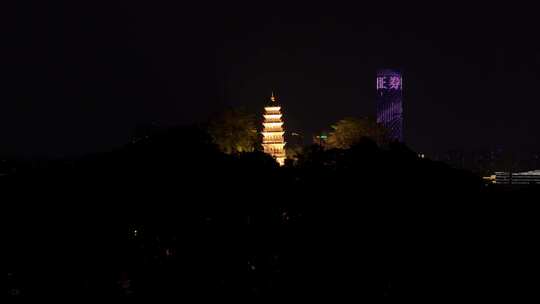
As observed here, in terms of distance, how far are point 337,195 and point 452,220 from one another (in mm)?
2715

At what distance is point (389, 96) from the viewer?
96062 mm

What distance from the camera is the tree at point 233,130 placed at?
4322 centimetres

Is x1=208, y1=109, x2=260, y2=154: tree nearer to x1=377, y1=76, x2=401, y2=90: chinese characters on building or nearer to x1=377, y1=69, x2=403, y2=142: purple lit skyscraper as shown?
x1=377, y1=69, x2=403, y2=142: purple lit skyscraper

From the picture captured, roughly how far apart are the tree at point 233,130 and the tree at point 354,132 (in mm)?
A: 5404

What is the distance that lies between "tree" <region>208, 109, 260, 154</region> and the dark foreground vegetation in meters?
22.4

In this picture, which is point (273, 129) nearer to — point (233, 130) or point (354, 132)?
point (354, 132)

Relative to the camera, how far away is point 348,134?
47281 mm

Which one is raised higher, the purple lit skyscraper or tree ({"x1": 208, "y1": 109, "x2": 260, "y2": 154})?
the purple lit skyscraper

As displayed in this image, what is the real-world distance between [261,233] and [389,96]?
7867cm

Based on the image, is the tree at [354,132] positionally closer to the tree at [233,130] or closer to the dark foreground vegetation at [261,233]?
the tree at [233,130]

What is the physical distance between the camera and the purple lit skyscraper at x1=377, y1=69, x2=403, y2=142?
95750mm

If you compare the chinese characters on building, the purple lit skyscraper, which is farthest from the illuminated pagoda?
the chinese characters on building

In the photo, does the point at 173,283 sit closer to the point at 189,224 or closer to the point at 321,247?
the point at 189,224

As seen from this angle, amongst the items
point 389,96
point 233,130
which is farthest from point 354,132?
point 389,96
